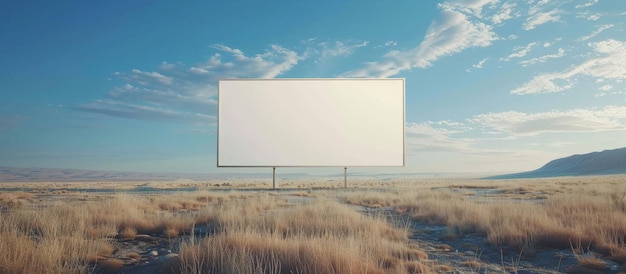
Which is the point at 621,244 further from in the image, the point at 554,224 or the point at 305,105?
the point at 305,105

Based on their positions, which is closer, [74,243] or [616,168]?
[74,243]

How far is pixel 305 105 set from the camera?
16.7 metres

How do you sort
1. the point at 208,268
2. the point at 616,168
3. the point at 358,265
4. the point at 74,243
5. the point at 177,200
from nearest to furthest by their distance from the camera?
the point at 358,265 → the point at 208,268 → the point at 74,243 → the point at 177,200 → the point at 616,168

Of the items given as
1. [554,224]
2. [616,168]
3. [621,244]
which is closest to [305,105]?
[554,224]

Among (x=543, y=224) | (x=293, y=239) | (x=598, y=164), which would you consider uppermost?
(x=598, y=164)

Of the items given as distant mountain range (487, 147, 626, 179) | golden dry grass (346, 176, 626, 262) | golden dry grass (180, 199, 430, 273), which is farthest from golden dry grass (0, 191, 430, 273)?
distant mountain range (487, 147, 626, 179)

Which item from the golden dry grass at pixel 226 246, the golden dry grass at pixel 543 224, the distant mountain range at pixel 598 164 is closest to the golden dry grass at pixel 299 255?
the golden dry grass at pixel 226 246

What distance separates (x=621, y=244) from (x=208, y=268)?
704cm

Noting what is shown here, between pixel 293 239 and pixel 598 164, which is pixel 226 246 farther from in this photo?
pixel 598 164

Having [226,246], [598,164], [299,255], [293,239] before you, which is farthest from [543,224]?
[598,164]

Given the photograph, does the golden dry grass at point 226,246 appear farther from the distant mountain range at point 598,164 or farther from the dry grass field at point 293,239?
the distant mountain range at point 598,164

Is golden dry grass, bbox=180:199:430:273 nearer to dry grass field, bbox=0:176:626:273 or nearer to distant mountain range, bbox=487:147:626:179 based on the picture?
dry grass field, bbox=0:176:626:273

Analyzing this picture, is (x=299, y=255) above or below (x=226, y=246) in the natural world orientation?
below

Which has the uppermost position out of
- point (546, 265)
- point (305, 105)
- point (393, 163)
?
point (305, 105)
